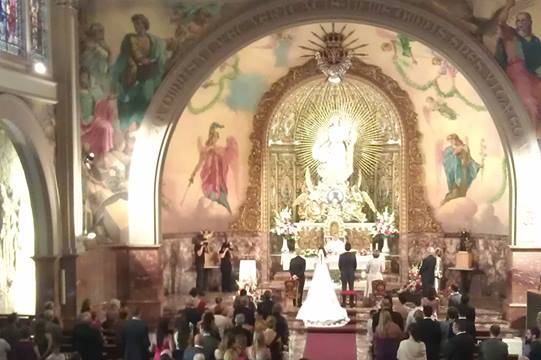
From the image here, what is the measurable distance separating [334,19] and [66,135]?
6.61m

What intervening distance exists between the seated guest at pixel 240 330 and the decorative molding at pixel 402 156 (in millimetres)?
11842

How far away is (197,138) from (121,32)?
445 cm

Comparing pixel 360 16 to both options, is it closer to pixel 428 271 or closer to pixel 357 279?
pixel 428 271

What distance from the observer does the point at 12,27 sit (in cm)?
1700

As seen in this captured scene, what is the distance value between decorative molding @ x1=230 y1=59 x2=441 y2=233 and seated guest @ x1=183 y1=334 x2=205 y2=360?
13.5 meters

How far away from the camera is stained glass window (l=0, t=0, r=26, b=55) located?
16.6 m

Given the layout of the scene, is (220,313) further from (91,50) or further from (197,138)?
(197,138)

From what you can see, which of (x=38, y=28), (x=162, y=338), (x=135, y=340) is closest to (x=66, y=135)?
(x=38, y=28)

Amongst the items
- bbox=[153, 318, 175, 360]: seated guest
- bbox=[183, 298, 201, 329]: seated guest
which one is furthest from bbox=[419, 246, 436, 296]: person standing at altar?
bbox=[153, 318, 175, 360]: seated guest

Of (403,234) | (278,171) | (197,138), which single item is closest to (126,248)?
(197,138)

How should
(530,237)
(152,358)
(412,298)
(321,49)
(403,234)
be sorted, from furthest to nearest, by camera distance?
(403,234) < (321,49) < (530,237) < (412,298) < (152,358)

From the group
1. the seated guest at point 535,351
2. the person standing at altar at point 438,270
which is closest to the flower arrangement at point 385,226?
the person standing at altar at point 438,270

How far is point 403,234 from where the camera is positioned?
24.9m

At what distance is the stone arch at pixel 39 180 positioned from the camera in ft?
57.5
